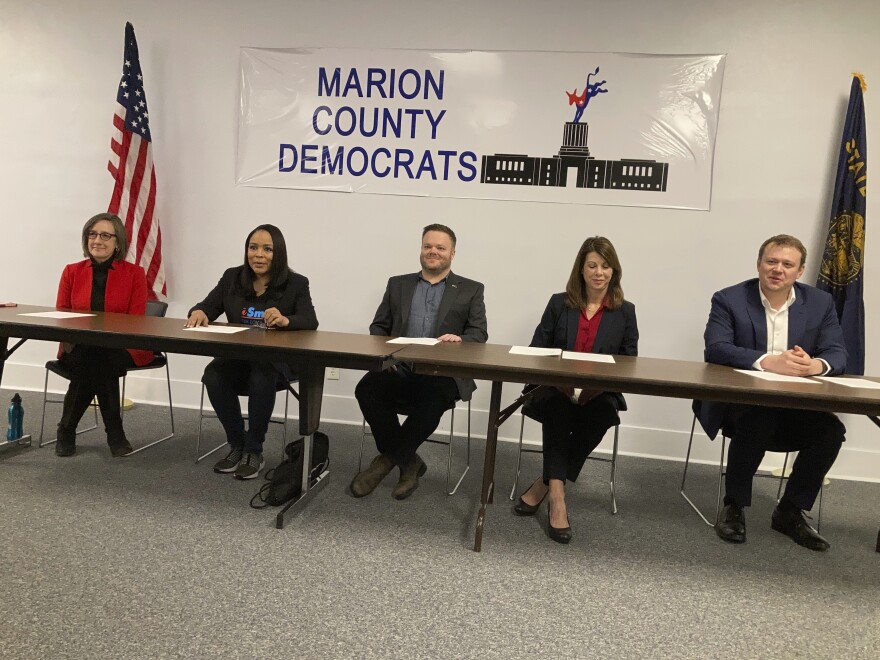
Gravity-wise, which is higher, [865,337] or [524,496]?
[865,337]

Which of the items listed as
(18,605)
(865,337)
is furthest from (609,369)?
(865,337)

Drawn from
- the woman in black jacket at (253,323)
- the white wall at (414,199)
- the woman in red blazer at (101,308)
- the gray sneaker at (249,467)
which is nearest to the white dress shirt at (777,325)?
the white wall at (414,199)

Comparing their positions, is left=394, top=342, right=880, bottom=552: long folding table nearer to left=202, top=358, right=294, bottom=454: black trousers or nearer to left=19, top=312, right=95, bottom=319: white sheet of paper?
left=202, top=358, right=294, bottom=454: black trousers

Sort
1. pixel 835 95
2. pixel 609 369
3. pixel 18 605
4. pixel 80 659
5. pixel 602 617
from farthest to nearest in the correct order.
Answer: pixel 835 95, pixel 609 369, pixel 602 617, pixel 18 605, pixel 80 659

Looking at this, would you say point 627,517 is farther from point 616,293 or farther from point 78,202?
point 78,202

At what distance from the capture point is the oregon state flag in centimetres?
335

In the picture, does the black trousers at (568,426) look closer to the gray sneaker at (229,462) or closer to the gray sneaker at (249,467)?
the gray sneaker at (249,467)

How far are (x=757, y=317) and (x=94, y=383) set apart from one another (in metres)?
3.04

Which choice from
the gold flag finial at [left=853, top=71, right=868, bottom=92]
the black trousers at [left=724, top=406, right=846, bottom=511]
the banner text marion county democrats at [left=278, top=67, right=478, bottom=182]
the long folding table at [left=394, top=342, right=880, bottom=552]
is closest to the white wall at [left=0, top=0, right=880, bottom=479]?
the gold flag finial at [left=853, top=71, right=868, bottom=92]

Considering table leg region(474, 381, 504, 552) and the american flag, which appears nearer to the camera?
table leg region(474, 381, 504, 552)

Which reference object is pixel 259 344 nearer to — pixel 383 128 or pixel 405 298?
pixel 405 298

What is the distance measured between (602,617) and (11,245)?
4422 millimetres

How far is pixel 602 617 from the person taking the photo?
1818mm

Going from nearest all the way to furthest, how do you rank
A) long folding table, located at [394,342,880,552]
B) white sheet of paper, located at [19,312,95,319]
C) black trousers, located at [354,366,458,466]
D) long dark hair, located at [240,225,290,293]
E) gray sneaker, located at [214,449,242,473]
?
long folding table, located at [394,342,880,552] → white sheet of paper, located at [19,312,95,319] → black trousers, located at [354,366,458,466] → gray sneaker, located at [214,449,242,473] → long dark hair, located at [240,225,290,293]
